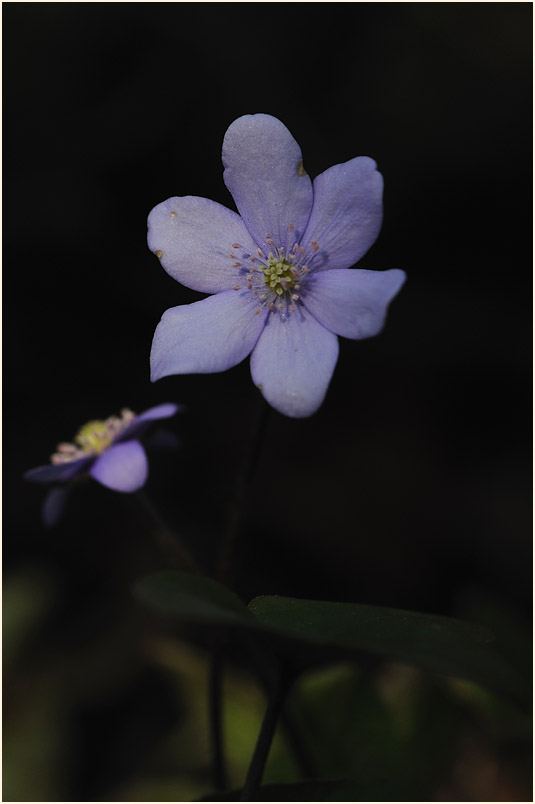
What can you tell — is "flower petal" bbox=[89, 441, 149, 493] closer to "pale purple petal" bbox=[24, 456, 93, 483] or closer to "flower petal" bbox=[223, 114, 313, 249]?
"pale purple petal" bbox=[24, 456, 93, 483]

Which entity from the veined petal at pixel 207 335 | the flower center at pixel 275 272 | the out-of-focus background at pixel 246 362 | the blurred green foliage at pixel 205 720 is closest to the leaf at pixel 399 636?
the veined petal at pixel 207 335

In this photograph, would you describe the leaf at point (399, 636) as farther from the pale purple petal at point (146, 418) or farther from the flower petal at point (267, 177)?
the flower petal at point (267, 177)

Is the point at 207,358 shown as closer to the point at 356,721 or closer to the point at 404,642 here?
the point at 404,642

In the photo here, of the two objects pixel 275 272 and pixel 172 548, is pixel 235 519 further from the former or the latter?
pixel 275 272

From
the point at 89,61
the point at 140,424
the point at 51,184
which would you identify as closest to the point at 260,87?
the point at 89,61

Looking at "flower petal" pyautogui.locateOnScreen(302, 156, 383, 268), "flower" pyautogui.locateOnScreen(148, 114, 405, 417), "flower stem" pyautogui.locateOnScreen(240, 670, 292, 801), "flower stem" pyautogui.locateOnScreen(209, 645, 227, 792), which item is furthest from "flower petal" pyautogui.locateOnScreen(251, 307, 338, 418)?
"flower stem" pyautogui.locateOnScreen(209, 645, 227, 792)
